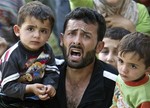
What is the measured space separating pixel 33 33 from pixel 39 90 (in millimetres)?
356

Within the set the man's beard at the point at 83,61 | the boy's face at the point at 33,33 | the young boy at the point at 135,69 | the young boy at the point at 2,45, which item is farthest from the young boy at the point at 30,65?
the young boy at the point at 2,45

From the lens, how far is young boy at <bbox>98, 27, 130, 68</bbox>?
331cm

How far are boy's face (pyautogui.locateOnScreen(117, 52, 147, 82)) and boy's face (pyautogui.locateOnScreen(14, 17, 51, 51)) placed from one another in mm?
512

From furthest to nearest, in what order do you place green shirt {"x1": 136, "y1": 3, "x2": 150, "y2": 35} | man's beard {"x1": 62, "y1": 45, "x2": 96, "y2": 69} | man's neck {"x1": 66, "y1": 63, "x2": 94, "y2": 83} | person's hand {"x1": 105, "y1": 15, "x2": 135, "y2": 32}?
green shirt {"x1": 136, "y1": 3, "x2": 150, "y2": 35} < person's hand {"x1": 105, "y1": 15, "x2": 135, "y2": 32} < man's neck {"x1": 66, "y1": 63, "x2": 94, "y2": 83} < man's beard {"x1": 62, "y1": 45, "x2": 96, "y2": 69}

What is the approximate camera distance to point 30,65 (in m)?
2.75

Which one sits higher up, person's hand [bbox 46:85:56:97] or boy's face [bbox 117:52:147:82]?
boy's face [bbox 117:52:147:82]

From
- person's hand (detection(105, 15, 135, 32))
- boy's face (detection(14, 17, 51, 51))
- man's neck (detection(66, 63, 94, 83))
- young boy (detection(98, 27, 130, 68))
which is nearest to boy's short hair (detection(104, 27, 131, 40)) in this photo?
young boy (detection(98, 27, 130, 68))

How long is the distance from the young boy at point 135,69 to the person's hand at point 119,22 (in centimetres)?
114

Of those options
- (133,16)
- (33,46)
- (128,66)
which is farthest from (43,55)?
(133,16)

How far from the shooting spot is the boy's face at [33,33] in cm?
275

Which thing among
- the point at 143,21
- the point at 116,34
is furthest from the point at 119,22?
the point at 116,34

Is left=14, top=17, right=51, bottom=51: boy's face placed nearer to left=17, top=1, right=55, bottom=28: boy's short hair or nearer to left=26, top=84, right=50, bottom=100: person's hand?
left=17, top=1, right=55, bottom=28: boy's short hair

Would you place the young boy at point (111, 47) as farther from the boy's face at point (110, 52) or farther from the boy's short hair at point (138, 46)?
the boy's short hair at point (138, 46)

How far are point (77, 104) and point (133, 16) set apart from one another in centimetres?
136
